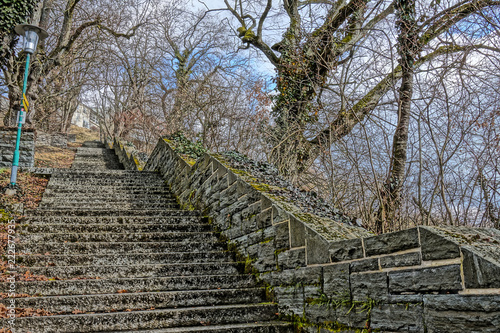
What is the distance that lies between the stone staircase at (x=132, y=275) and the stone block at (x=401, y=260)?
52.6 inches

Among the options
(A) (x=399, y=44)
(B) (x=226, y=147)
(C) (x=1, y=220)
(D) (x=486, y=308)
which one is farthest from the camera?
(B) (x=226, y=147)

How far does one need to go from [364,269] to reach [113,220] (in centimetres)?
401

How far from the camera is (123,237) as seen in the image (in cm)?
499

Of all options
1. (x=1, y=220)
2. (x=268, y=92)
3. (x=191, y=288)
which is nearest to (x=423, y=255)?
(x=191, y=288)

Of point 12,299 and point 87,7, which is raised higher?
point 87,7

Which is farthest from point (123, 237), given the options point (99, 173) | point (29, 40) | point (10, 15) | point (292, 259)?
point (10, 15)

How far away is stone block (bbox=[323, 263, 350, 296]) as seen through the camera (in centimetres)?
299

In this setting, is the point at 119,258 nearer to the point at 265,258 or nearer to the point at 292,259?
the point at 265,258

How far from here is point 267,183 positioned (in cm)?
503

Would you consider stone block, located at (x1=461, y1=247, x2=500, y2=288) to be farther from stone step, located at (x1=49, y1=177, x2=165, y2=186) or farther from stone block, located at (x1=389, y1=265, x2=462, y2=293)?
stone step, located at (x1=49, y1=177, x2=165, y2=186)

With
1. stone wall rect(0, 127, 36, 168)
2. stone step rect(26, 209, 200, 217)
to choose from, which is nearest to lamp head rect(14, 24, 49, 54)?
stone wall rect(0, 127, 36, 168)

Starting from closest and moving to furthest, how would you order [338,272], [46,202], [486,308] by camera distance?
[486,308]
[338,272]
[46,202]

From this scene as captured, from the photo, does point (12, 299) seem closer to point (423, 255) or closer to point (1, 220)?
point (1, 220)

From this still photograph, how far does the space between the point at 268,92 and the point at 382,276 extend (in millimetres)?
7572
